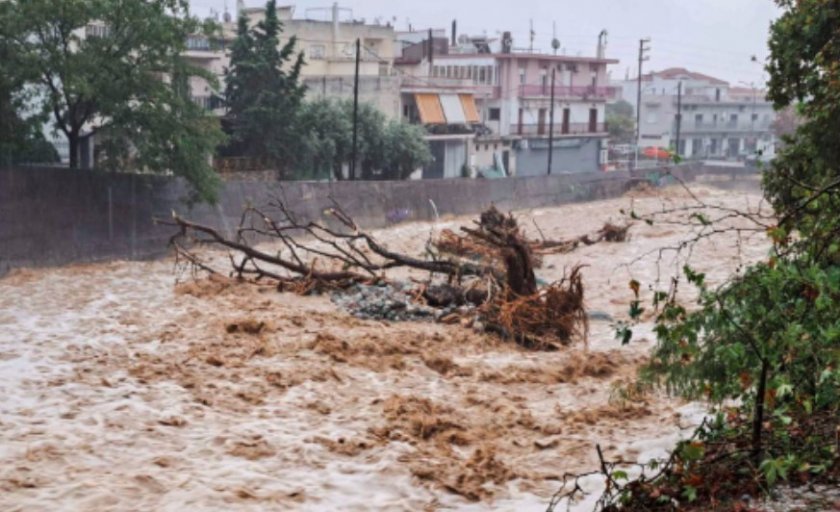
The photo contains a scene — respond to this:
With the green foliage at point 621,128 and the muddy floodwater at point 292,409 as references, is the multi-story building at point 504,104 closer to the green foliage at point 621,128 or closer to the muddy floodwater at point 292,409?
the green foliage at point 621,128

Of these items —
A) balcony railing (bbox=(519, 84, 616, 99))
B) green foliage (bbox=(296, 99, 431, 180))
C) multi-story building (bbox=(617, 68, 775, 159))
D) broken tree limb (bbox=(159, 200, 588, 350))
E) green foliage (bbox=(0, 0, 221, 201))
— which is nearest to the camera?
broken tree limb (bbox=(159, 200, 588, 350))

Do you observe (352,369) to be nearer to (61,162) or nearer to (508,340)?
(508,340)

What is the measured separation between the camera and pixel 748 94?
84.5 m

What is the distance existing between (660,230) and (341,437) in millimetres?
24473

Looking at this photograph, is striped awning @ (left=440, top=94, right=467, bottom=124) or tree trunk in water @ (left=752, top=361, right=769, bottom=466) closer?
tree trunk in water @ (left=752, top=361, right=769, bottom=466)

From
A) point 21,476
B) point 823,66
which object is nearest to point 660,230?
point 823,66

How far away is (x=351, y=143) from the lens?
43.6 m

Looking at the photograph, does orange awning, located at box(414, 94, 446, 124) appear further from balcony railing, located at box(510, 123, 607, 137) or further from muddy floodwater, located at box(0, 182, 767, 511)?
muddy floodwater, located at box(0, 182, 767, 511)

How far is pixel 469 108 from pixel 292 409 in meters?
46.0

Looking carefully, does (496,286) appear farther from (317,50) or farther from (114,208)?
(317,50)

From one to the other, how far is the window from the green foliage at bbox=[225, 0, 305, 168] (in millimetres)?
13325

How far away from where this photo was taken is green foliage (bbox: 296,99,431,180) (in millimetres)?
41062

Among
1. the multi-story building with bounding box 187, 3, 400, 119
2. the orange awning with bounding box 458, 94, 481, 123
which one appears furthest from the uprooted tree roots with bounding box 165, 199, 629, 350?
Result: the orange awning with bounding box 458, 94, 481, 123

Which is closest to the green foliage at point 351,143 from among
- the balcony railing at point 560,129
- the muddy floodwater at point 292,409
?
the balcony railing at point 560,129
